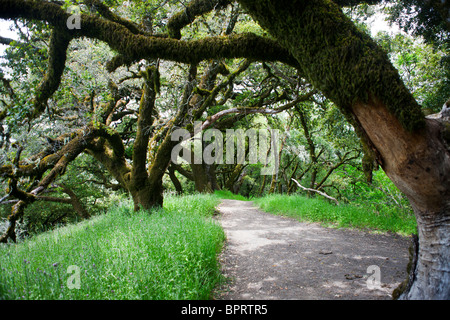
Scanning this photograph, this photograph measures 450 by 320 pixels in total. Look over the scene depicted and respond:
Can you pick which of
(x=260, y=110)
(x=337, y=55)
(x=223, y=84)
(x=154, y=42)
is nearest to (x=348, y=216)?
(x=260, y=110)

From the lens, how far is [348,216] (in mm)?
6988

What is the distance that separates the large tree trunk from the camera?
220cm

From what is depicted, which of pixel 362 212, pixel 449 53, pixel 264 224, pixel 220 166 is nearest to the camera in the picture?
pixel 449 53

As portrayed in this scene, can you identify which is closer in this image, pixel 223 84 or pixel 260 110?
pixel 260 110

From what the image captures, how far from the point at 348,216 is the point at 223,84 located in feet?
17.3

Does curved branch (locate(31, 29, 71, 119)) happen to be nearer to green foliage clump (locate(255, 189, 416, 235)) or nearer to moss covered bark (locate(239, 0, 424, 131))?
moss covered bark (locate(239, 0, 424, 131))

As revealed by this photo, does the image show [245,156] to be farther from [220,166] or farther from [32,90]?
[32,90]

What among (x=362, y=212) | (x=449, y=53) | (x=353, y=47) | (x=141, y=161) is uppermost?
(x=449, y=53)

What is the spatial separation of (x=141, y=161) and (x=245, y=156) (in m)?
12.4

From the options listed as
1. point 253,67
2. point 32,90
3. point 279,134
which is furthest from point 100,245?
point 279,134

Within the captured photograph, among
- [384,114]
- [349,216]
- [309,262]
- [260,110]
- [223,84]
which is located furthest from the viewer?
[223,84]

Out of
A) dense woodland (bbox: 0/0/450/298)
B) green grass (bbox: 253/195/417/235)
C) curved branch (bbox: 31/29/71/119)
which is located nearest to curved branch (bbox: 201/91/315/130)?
dense woodland (bbox: 0/0/450/298)

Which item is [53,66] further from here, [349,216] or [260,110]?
[349,216]

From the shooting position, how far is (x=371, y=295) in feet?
10.0
